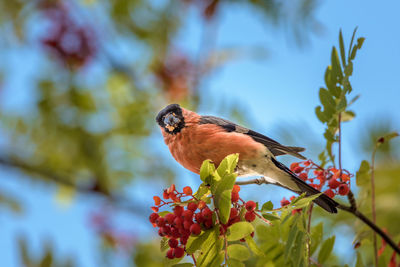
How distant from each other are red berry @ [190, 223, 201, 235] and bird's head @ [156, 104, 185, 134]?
1348 mm

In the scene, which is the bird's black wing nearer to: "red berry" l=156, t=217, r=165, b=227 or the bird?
the bird

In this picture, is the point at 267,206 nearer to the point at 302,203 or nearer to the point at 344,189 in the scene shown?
the point at 302,203

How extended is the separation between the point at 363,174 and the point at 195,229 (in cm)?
101

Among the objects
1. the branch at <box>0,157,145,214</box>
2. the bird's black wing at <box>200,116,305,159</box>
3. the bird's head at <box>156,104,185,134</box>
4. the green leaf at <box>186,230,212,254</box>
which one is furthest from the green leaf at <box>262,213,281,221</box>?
the branch at <box>0,157,145,214</box>

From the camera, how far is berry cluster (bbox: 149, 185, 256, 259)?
1701 mm

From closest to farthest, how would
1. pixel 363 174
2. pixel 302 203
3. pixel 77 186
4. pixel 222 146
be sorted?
pixel 302 203 → pixel 363 174 → pixel 222 146 → pixel 77 186

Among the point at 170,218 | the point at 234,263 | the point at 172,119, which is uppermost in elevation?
the point at 172,119

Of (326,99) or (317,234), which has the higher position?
(326,99)

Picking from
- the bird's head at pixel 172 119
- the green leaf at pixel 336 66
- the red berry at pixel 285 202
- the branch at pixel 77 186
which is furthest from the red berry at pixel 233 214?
the branch at pixel 77 186

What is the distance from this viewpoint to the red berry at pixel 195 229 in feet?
5.51

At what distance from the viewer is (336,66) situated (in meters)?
2.03

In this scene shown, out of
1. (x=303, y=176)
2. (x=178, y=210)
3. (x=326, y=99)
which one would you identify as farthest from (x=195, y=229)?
(x=326, y=99)

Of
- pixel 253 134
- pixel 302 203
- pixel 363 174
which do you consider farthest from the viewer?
pixel 253 134

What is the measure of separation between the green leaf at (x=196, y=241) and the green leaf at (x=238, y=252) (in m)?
0.11
